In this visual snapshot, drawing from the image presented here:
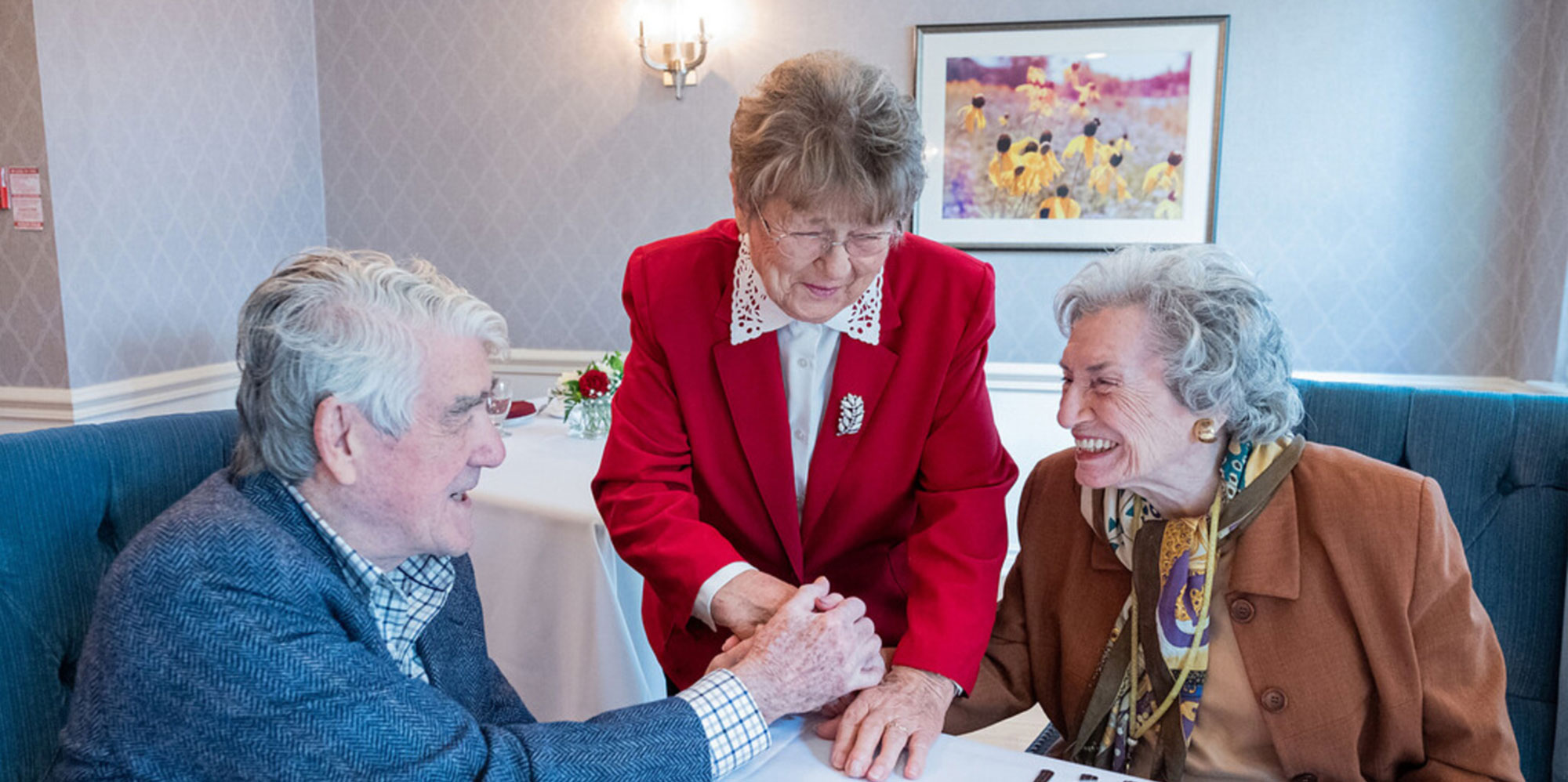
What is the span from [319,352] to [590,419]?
1850mm

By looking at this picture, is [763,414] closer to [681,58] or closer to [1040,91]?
[1040,91]

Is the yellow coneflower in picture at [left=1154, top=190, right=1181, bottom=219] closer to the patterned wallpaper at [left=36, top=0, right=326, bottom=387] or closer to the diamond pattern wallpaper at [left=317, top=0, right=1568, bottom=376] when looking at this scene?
the diamond pattern wallpaper at [left=317, top=0, right=1568, bottom=376]

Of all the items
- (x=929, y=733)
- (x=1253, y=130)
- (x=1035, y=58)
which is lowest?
(x=929, y=733)

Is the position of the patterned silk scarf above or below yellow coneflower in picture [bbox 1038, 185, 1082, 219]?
below

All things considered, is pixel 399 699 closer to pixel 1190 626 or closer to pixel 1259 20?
pixel 1190 626

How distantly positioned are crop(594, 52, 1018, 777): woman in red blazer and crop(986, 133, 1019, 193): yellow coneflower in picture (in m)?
2.62

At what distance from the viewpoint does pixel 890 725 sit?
125 centimetres

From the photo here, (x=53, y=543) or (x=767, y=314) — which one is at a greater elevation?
(x=767, y=314)

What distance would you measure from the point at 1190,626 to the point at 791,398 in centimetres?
64

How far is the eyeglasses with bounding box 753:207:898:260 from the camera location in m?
1.34

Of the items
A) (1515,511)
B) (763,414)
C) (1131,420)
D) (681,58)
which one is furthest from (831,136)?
(681,58)

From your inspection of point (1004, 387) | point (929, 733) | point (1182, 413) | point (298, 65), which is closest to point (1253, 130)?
point (1004, 387)

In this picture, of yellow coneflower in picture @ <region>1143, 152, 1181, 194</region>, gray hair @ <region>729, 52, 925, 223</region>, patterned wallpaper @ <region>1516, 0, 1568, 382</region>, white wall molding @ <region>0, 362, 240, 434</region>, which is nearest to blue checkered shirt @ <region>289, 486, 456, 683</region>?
gray hair @ <region>729, 52, 925, 223</region>

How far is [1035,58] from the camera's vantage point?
396cm
